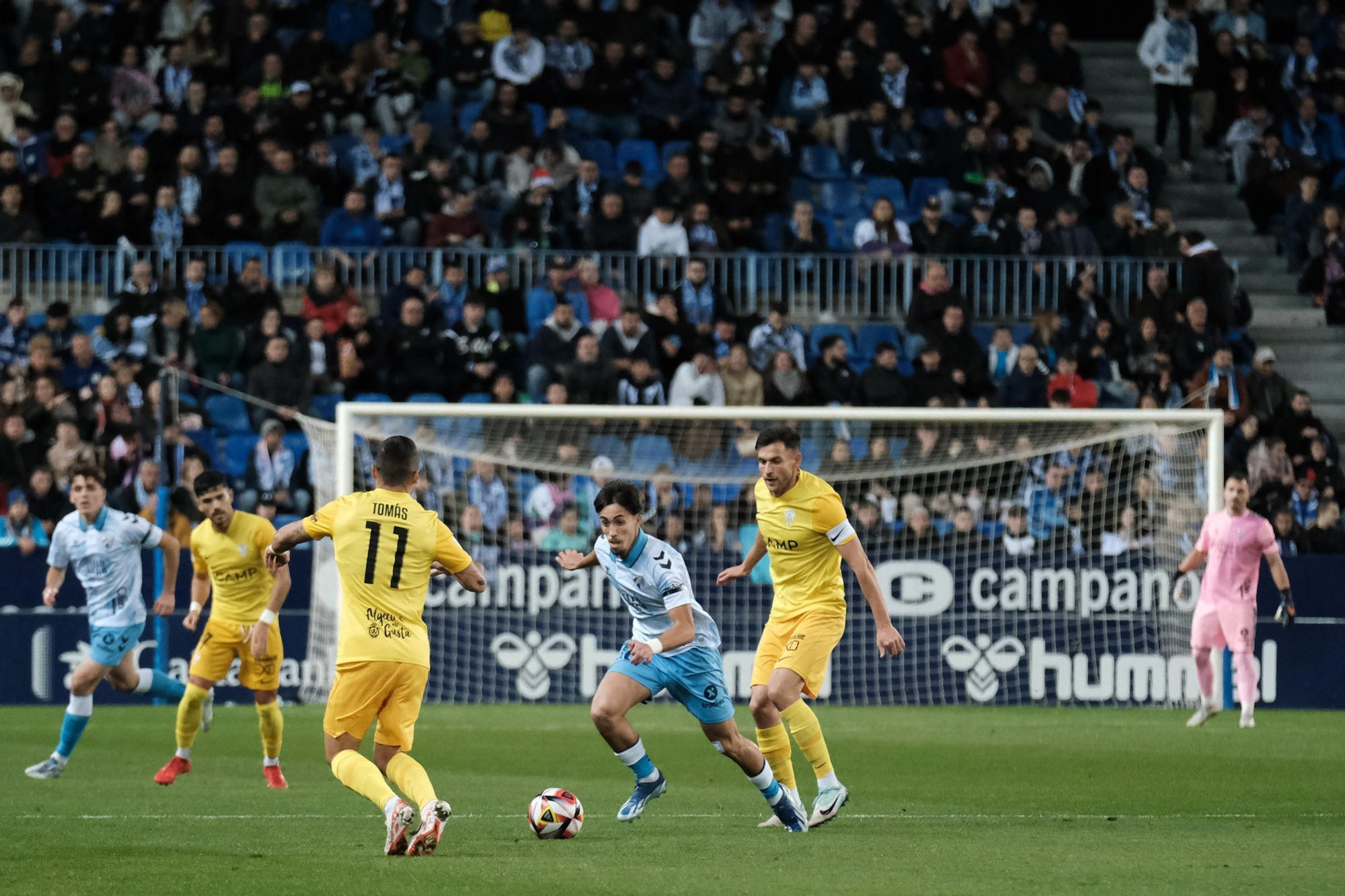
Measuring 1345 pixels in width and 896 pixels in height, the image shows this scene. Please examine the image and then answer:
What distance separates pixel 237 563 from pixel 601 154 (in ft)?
38.7

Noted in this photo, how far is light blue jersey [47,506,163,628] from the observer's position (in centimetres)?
1224

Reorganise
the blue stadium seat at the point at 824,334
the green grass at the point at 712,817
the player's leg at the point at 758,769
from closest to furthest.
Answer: the green grass at the point at 712,817 < the player's leg at the point at 758,769 < the blue stadium seat at the point at 824,334

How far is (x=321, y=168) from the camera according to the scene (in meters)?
21.6

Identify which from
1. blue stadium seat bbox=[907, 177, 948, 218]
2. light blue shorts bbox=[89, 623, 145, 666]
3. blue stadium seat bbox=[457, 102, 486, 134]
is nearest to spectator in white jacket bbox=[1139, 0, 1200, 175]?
blue stadium seat bbox=[907, 177, 948, 218]

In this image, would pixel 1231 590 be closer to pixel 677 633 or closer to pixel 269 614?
pixel 269 614

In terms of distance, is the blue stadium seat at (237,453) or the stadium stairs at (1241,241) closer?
the blue stadium seat at (237,453)

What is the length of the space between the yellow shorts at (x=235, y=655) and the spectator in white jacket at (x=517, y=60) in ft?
40.8

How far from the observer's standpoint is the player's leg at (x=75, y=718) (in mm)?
11742

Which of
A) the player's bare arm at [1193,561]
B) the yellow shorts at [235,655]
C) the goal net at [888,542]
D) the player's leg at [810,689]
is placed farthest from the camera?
the goal net at [888,542]

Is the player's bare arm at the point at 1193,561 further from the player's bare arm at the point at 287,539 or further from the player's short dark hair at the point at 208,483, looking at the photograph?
the player's bare arm at the point at 287,539

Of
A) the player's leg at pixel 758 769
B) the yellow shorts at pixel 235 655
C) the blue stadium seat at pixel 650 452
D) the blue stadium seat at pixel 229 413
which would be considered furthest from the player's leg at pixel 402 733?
the blue stadium seat at pixel 229 413

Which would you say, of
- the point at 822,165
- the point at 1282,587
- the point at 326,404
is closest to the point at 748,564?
the point at 1282,587

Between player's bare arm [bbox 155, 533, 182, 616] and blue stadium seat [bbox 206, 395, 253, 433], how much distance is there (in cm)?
684

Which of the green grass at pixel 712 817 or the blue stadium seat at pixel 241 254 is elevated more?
the blue stadium seat at pixel 241 254
